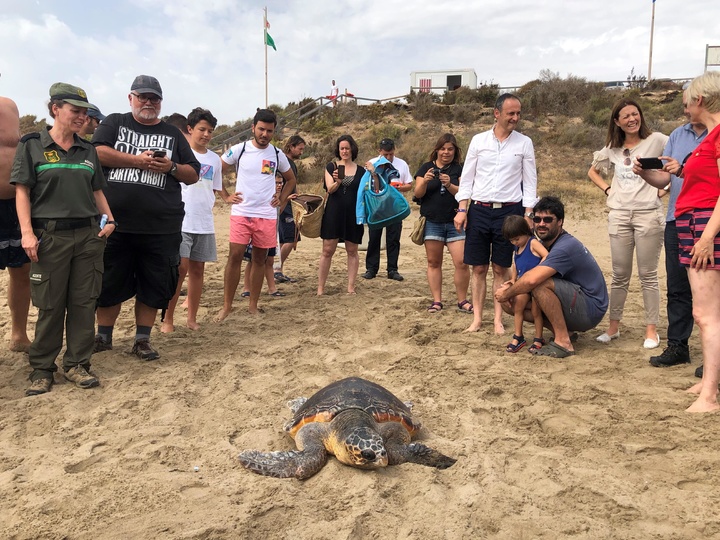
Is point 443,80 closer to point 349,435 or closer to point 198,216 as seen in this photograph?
point 198,216

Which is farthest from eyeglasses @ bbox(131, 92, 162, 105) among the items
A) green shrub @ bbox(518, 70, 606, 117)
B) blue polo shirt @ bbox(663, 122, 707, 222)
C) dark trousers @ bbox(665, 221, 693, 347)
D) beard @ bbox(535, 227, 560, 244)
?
green shrub @ bbox(518, 70, 606, 117)

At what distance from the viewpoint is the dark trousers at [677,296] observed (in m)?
4.12

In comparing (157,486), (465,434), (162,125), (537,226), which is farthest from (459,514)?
(162,125)

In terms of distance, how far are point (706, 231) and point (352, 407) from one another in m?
2.22

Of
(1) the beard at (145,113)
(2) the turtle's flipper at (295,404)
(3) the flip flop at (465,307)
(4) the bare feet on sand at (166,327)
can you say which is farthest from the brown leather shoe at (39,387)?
(3) the flip flop at (465,307)

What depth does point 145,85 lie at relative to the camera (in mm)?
4062

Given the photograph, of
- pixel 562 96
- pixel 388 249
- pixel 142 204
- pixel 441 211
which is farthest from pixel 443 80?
pixel 142 204

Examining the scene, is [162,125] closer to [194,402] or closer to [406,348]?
[194,402]

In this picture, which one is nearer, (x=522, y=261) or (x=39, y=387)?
(x=39, y=387)

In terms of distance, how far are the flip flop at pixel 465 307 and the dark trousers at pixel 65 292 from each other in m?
3.54

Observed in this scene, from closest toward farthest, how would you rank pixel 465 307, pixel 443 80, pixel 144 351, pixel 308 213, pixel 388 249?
pixel 144 351 → pixel 465 307 → pixel 308 213 → pixel 388 249 → pixel 443 80

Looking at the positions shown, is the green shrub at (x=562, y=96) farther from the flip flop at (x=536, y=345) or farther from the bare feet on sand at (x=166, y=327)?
the bare feet on sand at (x=166, y=327)

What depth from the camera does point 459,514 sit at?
234 cm

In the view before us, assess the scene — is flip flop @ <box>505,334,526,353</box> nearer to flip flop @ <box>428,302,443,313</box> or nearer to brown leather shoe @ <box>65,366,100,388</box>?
flip flop @ <box>428,302,443,313</box>
